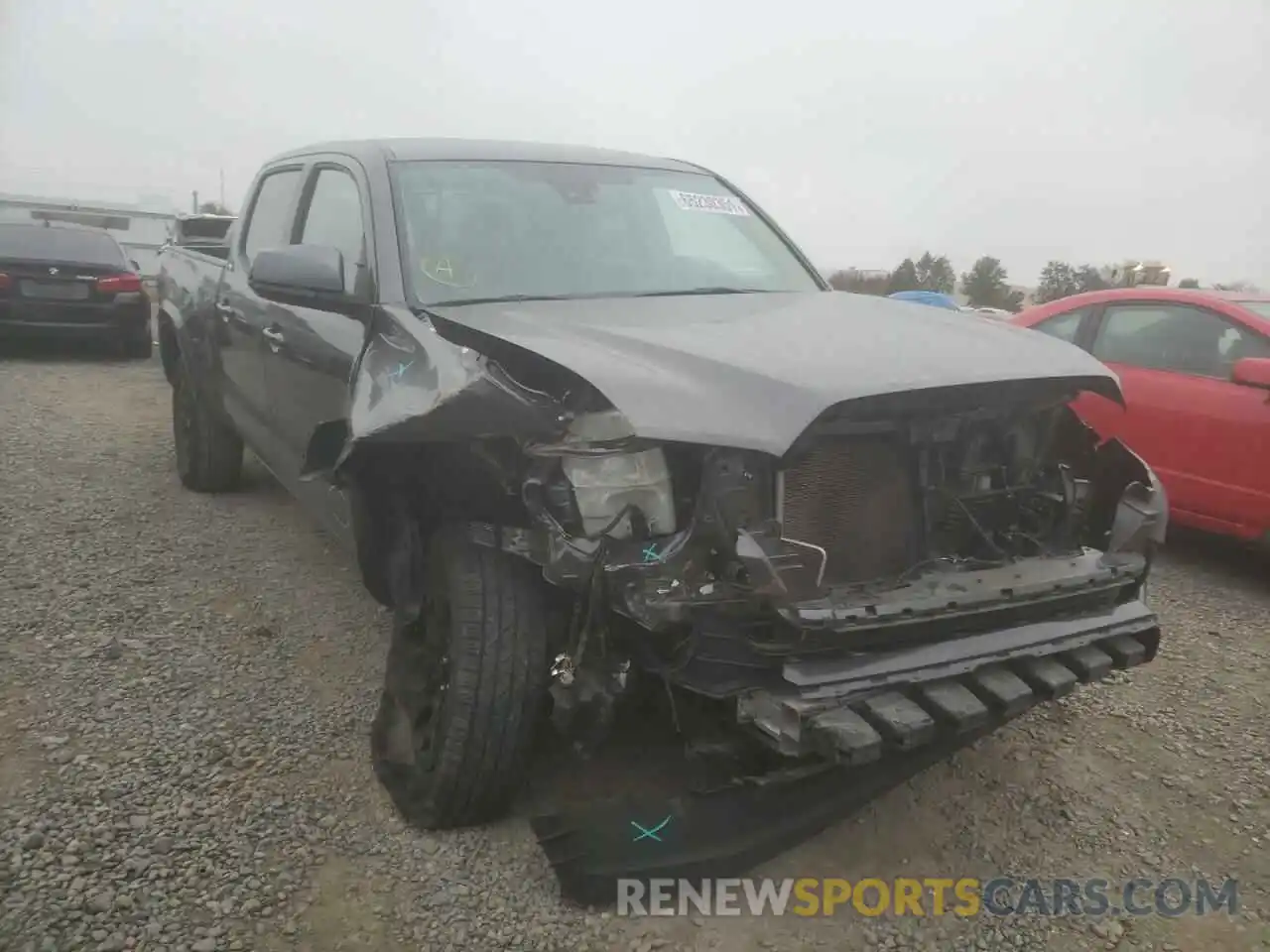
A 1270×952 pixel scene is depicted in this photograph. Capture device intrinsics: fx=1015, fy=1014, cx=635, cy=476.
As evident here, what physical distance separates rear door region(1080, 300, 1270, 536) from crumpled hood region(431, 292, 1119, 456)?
2177 millimetres

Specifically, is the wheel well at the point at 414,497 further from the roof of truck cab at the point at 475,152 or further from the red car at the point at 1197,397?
the red car at the point at 1197,397

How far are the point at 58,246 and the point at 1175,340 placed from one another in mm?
9914

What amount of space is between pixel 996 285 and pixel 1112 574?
19158 mm

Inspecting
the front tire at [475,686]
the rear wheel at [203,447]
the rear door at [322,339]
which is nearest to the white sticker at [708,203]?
the rear door at [322,339]

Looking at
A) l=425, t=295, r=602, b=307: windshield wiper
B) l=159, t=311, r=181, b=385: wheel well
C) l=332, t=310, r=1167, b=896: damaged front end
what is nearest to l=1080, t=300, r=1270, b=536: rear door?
l=332, t=310, r=1167, b=896: damaged front end

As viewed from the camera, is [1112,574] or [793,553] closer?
[793,553]

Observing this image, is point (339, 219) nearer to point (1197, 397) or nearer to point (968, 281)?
point (1197, 397)

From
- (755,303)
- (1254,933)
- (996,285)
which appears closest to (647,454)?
(755,303)

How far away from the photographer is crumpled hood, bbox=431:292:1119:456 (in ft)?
7.05

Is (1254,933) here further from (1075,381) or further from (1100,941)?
(1075,381)

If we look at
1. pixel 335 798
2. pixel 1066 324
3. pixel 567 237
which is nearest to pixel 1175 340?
pixel 1066 324

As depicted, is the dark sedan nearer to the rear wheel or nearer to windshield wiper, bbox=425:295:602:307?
the rear wheel

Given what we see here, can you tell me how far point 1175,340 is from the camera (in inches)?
203

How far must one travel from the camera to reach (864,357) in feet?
8.00
